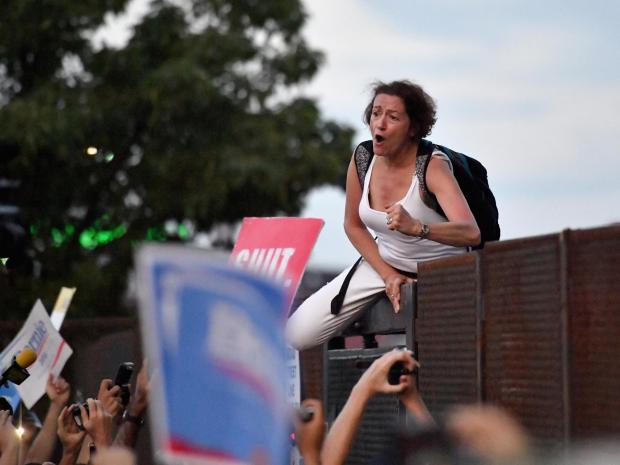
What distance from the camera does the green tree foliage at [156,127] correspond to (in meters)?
25.3

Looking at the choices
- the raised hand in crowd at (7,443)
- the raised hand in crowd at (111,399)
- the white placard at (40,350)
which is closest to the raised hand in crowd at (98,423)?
the raised hand in crowd at (111,399)

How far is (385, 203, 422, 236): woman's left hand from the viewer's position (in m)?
6.46

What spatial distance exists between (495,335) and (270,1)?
793 inches

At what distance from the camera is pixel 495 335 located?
253 inches

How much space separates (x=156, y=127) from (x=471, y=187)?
1931 centimetres

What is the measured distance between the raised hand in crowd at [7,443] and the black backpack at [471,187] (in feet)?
6.31

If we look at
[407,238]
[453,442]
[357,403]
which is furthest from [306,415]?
[407,238]

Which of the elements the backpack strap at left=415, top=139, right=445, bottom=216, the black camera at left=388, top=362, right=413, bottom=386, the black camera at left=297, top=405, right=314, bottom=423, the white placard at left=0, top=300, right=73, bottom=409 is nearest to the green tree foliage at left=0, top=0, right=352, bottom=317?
the white placard at left=0, top=300, right=73, bottom=409

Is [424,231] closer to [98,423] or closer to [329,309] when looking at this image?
[329,309]

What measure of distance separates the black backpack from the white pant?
0.48 m

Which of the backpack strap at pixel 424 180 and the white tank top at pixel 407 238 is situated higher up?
the backpack strap at pixel 424 180

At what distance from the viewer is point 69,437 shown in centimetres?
710

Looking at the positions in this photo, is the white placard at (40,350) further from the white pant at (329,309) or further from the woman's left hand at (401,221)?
the woman's left hand at (401,221)

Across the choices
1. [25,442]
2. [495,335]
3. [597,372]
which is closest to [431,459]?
[597,372]
